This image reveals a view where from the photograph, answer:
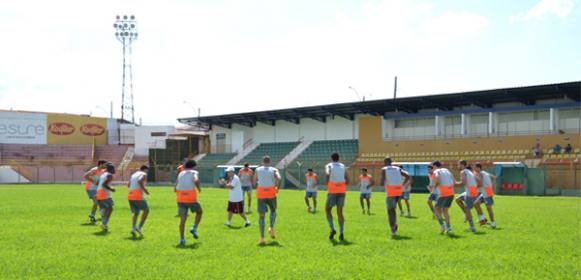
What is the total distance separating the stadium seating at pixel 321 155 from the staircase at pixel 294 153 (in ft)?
1.78

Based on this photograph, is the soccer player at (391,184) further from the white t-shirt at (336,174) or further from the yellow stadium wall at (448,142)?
the yellow stadium wall at (448,142)

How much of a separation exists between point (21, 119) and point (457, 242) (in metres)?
71.0

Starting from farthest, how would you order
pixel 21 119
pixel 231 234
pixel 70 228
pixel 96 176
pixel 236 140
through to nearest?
1. pixel 21 119
2. pixel 236 140
3. pixel 96 176
4. pixel 70 228
5. pixel 231 234

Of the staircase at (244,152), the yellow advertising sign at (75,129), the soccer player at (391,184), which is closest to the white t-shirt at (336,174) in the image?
the soccer player at (391,184)

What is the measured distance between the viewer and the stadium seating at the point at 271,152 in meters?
59.6

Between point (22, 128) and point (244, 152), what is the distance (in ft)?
98.0

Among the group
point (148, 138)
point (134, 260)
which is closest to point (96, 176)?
point (134, 260)

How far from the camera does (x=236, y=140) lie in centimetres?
6725

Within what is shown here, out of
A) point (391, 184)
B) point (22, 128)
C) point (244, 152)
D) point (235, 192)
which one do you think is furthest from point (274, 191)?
point (22, 128)

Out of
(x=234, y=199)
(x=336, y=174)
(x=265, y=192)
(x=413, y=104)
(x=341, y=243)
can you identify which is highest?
(x=413, y=104)

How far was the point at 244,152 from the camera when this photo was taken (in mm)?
64312

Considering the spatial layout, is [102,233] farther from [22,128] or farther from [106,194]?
[22,128]

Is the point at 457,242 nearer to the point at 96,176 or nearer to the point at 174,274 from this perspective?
the point at 174,274

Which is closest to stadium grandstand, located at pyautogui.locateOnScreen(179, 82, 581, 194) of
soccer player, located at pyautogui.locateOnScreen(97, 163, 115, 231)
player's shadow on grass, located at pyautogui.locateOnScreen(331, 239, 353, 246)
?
player's shadow on grass, located at pyautogui.locateOnScreen(331, 239, 353, 246)
